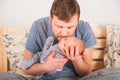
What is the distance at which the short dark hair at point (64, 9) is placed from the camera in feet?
2.30

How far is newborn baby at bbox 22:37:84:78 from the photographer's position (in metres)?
0.71

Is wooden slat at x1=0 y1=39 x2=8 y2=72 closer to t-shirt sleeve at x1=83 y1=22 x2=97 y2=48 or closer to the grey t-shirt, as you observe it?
the grey t-shirt

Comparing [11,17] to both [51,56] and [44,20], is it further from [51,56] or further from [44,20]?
[51,56]

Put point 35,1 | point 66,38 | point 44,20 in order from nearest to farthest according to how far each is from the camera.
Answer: point 66,38 → point 44,20 → point 35,1

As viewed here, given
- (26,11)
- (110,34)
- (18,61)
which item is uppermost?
(26,11)

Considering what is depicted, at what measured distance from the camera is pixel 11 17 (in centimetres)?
117

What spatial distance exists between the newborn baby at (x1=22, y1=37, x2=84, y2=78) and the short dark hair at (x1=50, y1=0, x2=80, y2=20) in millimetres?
72

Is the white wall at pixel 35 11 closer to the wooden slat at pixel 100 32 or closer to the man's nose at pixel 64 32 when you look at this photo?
the wooden slat at pixel 100 32

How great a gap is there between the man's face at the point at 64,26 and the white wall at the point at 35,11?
14.0 inches

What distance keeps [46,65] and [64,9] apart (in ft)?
0.65

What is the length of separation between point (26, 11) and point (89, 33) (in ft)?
1.43

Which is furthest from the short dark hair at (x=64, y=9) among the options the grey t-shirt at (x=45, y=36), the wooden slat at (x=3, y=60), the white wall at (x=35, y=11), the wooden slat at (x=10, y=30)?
the wooden slat at (x=3, y=60)

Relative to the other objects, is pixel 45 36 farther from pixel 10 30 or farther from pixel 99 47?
pixel 99 47

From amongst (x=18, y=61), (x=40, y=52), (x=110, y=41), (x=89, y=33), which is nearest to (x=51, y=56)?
(x=40, y=52)
